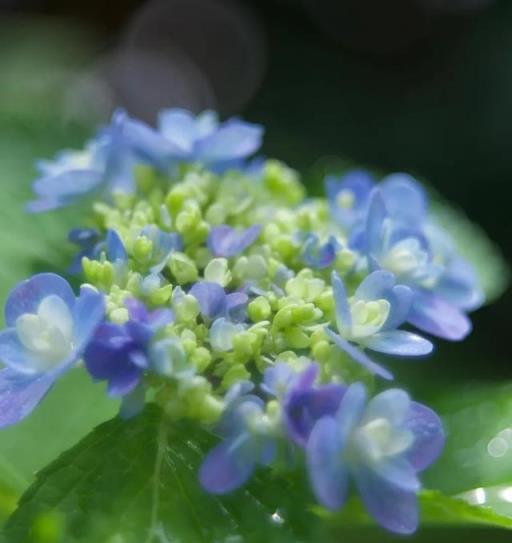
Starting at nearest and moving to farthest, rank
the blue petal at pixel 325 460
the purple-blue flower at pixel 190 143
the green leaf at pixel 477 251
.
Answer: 1. the blue petal at pixel 325 460
2. the purple-blue flower at pixel 190 143
3. the green leaf at pixel 477 251

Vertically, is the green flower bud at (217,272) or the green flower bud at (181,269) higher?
the green flower bud at (217,272)

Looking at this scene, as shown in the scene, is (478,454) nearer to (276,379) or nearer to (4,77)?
(276,379)

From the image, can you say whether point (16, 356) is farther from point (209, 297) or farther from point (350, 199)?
point (350, 199)

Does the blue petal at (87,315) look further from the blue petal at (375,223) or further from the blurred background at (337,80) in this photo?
the blurred background at (337,80)

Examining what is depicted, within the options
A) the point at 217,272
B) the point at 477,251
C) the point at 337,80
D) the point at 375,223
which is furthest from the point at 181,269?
the point at 337,80

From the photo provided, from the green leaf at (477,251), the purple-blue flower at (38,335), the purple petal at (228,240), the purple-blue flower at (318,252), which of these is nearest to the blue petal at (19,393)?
the purple-blue flower at (38,335)

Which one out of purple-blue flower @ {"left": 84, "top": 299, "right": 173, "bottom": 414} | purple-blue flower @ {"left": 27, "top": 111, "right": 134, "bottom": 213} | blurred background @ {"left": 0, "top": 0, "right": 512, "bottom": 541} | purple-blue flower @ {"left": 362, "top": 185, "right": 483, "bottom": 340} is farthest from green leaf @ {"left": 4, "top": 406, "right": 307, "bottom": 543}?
blurred background @ {"left": 0, "top": 0, "right": 512, "bottom": 541}
